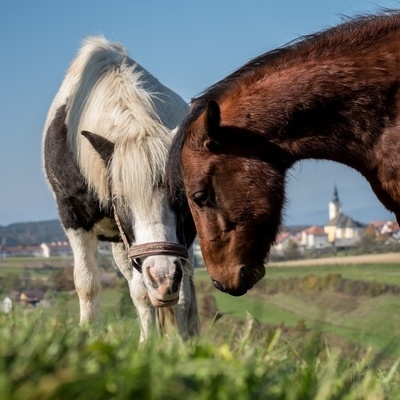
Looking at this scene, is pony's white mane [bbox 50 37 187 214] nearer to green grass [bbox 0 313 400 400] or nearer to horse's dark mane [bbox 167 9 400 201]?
horse's dark mane [bbox 167 9 400 201]

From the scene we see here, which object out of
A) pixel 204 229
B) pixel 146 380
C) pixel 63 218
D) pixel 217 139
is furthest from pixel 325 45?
pixel 146 380

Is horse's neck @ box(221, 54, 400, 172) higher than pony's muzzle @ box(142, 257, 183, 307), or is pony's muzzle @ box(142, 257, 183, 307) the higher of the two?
horse's neck @ box(221, 54, 400, 172)

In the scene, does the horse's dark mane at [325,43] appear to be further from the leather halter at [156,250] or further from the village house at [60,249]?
the village house at [60,249]

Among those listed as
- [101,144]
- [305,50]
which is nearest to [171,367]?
[305,50]

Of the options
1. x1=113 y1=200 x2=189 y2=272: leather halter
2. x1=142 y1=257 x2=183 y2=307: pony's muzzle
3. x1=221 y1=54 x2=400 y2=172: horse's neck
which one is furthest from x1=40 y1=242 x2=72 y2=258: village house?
x1=221 y1=54 x2=400 y2=172: horse's neck

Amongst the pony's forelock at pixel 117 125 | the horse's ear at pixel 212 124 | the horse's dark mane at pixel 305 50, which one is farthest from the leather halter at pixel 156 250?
the horse's ear at pixel 212 124

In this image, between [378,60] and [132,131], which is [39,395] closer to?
[378,60]

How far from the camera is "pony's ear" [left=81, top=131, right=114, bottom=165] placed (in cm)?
758

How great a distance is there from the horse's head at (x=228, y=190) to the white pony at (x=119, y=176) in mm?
784

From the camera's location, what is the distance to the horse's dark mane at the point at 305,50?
20.6 ft

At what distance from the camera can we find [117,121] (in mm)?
7730

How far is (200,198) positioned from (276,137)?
2.19ft

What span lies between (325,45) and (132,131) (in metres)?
1.95

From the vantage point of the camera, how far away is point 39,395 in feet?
6.43
